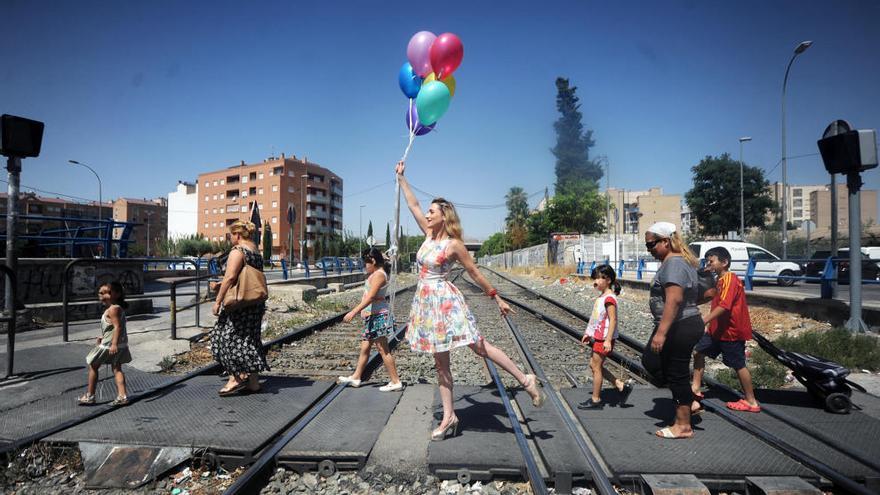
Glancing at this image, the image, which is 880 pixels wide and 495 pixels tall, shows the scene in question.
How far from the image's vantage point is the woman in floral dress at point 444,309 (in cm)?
373

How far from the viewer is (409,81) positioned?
595 cm

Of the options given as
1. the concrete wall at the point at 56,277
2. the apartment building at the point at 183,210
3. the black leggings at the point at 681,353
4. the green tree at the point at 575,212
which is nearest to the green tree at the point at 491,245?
the green tree at the point at 575,212

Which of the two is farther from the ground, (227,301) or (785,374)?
(227,301)

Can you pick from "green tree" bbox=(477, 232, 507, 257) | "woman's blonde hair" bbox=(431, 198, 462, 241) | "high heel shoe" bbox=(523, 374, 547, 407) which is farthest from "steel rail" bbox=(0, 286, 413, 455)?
"green tree" bbox=(477, 232, 507, 257)

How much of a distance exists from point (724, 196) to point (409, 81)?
177 feet

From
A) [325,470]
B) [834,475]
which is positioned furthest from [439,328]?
[834,475]

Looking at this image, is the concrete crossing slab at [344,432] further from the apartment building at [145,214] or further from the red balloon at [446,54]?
the apartment building at [145,214]

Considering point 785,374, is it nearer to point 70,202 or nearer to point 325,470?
point 325,470

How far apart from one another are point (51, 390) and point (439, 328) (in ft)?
13.4

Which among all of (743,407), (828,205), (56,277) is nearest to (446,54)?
(743,407)

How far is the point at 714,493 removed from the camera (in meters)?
3.07

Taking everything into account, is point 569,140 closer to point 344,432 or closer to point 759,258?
point 759,258

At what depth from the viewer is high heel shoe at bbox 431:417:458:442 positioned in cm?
371

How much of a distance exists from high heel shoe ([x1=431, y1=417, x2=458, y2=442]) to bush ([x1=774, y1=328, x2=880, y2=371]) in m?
5.67
